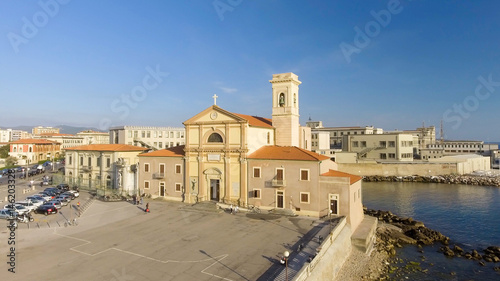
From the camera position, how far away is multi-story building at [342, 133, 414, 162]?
9194 cm

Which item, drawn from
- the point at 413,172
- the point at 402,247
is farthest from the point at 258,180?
the point at 413,172

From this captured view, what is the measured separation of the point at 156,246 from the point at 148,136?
5261cm

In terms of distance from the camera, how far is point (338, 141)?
118 meters

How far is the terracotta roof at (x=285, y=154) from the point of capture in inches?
1420

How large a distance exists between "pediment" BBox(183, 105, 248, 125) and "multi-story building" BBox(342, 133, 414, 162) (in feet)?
211

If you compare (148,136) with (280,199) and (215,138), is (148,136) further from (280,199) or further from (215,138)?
(280,199)

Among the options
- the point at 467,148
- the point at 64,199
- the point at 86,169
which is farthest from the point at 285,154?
the point at 467,148

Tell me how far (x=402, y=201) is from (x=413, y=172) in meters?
32.8

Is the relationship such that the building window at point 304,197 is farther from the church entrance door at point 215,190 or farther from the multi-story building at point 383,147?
the multi-story building at point 383,147

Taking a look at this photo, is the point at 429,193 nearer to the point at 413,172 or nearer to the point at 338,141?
the point at 413,172

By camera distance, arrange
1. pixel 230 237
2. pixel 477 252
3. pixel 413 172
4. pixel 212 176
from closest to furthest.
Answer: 1. pixel 230 237
2. pixel 477 252
3. pixel 212 176
4. pixel 413 172

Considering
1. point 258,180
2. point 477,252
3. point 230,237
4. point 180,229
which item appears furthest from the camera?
point 258,180

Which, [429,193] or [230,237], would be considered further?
[429,193]

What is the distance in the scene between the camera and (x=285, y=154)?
3781cm
